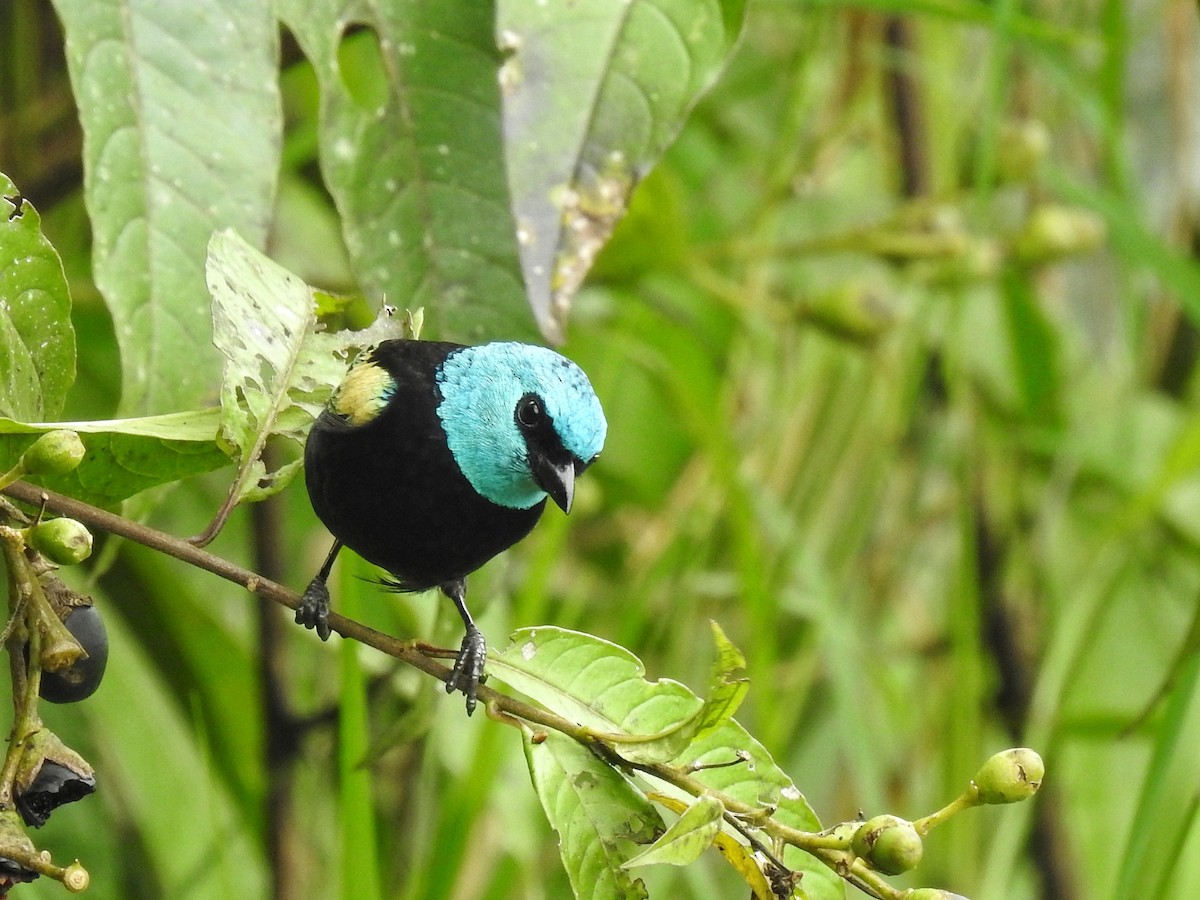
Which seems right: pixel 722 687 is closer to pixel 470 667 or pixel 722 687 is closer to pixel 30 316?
pixel 470 667

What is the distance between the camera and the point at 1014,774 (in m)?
0.86

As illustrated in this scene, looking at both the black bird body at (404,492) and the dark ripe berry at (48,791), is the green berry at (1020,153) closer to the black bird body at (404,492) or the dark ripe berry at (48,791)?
the black bird body at (404,492)

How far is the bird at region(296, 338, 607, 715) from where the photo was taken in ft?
4.23

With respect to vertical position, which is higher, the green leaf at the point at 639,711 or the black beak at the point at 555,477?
the green leaf at the point at 639,711

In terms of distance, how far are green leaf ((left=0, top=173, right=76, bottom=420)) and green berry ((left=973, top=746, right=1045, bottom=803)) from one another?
727 millimetres

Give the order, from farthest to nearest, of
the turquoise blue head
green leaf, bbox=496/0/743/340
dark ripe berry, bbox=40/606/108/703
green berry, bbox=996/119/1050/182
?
green berry, bbox=996/119/1050/182 → the turquoise blue head → green leaf, bbox=496/0/743/340 → dark ripe berry, bbox=40/606/108/703

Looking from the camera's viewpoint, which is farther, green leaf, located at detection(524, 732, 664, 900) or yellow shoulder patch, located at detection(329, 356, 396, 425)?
yellow shoulder patch, located at detection(329, 356, 396, 425)

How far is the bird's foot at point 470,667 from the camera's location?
1.18 metres

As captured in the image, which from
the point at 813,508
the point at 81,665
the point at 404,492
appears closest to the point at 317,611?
the point at 404,492

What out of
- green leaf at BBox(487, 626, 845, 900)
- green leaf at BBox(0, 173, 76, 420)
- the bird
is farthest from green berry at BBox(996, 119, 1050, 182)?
green leaf at BBox(0, 173, 76, 420)

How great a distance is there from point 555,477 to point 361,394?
21 cm

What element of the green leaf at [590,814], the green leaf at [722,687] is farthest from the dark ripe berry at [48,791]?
the green leaf at [722,687]

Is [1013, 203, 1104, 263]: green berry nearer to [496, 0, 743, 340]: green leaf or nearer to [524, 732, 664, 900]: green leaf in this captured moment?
[496, 0, 743, 340]: green leaf

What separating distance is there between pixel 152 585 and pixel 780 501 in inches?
48.6
